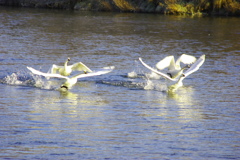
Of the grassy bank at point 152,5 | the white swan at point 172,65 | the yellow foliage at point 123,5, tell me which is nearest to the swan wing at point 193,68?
the white swan at point 172,65

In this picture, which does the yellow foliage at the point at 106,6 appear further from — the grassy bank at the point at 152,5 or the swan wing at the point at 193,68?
the swan wing at the point at 193,68

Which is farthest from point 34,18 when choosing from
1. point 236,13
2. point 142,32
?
point 236,13

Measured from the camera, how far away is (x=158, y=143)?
31.4ft

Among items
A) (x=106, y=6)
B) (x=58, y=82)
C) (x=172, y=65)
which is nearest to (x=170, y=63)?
(x=172, y=65)

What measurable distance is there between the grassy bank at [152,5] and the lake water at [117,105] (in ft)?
63.4

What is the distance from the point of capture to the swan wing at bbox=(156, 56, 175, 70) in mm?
15309

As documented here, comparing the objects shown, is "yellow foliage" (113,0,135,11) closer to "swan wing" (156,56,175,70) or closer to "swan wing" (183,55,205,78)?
"swan wing" (156,56,175,70)

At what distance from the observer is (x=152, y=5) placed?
4788 centimetres

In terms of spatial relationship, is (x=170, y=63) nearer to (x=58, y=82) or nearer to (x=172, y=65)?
(x=172, y=65)

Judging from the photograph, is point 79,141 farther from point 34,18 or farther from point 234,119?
point 34,18

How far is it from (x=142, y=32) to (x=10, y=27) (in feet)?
26.5

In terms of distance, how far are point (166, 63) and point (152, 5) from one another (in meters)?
33.1

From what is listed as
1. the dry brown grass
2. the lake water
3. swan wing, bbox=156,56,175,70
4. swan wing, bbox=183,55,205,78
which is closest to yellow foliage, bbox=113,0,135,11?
the dry brown grass

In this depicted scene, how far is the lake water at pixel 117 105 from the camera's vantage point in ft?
30.5
